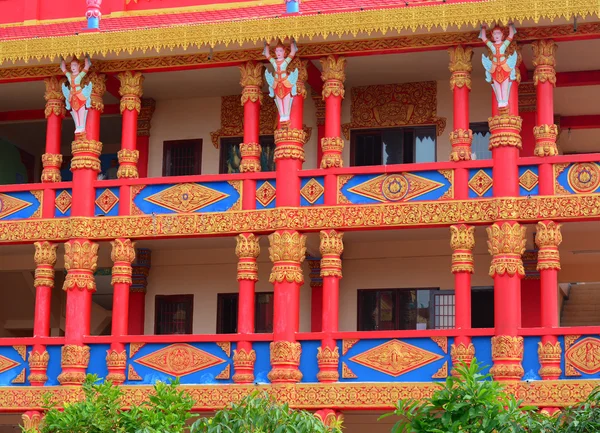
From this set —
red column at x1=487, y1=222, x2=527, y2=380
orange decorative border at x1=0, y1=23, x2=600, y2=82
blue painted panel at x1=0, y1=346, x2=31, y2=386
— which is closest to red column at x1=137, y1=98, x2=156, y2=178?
orange decorative border at x1=0, y1=23, x2=600, y2=82

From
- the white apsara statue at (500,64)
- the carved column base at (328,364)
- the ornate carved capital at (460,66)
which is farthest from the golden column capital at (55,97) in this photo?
the white apsara statue at (500,64)

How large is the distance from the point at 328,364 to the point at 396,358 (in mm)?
1324

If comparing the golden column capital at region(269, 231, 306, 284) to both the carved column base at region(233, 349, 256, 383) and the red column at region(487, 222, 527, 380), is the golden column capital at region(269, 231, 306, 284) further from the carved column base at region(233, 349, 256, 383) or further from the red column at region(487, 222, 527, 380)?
the red column at region(487, 222, 527, 380)

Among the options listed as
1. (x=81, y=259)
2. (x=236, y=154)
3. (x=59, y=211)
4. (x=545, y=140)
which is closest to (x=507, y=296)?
(x=545, y=140)

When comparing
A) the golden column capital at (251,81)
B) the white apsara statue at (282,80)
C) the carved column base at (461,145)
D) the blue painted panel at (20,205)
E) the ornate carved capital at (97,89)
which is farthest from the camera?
the blue painted panel at (20,205)

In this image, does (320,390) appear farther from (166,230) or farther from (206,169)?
(206,169)

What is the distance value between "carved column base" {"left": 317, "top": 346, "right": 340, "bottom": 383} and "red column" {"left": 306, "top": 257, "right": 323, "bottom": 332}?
2836mm

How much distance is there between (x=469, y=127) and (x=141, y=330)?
8.56 meters

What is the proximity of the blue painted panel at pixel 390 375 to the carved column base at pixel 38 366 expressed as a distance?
6.26 metres

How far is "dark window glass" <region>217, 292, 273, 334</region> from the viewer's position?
29.4 meters

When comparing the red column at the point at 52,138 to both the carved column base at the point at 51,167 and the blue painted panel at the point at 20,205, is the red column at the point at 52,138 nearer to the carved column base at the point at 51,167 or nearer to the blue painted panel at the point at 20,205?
the carved column base at the point at 51,167

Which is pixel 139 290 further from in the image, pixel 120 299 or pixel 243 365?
pixel 243 365

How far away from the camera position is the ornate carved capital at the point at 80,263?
27.7 metres

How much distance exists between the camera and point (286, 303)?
2645cm
